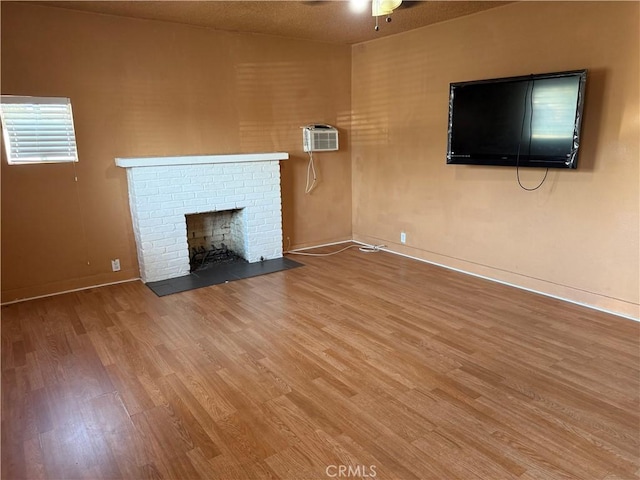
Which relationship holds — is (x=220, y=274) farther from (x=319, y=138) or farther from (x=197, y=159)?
(x=319, y=138)

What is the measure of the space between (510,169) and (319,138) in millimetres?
2289

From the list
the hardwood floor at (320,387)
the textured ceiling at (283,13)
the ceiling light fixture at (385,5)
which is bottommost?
the hardwood floor at (320,387)

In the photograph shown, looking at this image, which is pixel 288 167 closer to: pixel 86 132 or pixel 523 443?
pixel 86 132

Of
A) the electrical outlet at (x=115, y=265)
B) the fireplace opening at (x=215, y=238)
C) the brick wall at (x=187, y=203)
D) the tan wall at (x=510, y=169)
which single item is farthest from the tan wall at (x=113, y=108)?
the tan wall at (x=510, y=169)

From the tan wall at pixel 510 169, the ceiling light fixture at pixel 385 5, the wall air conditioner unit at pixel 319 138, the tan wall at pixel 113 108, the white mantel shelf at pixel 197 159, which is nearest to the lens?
the ceiling light fixture at pixel 385 5

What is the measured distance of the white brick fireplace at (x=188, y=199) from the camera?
160 inches

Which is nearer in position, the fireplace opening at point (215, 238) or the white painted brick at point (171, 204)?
the white painted brick at point (171, 204)

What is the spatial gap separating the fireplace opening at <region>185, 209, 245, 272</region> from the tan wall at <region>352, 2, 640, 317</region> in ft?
5.67

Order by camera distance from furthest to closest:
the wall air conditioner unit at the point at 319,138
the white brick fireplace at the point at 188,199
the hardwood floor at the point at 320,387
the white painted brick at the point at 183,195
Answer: the wall air conditioner unit at the point at 319,138 < the white painted brick at the point at 183,195 < the white brick fireplace at the point at 188,199 < the hardwood floor at the point at 320,387

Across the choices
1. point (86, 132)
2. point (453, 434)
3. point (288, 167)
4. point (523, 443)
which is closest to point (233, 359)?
point (453, 434)

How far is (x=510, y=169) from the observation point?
386 cm

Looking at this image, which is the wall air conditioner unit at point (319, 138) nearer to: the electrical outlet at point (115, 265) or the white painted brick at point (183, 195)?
the white painted brick at point (183, 195)

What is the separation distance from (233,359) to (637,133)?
3.28 metres

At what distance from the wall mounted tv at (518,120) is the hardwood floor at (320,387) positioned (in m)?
1.25
